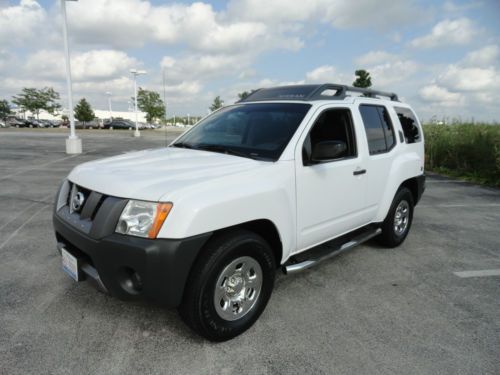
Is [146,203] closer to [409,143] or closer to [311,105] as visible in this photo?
[311,105]

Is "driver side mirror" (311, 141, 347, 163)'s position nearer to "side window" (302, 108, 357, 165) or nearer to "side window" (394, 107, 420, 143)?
"side window" (302, 108, 357, 165)

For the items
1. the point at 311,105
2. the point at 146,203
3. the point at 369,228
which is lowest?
the point at 369,228

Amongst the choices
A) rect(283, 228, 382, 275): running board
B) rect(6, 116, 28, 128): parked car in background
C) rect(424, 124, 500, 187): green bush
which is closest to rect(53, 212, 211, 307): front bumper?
rect(283, 228, 382, 275): running board

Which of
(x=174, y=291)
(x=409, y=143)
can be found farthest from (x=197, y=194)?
(x=409, y=143)

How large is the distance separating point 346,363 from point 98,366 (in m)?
1.62

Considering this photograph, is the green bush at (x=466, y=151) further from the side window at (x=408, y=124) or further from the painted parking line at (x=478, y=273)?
the painted parking line at (x=478, y=273)

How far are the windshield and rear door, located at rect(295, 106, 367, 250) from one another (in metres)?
0.19

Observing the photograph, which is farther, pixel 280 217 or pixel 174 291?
Answer: pixel 280 217

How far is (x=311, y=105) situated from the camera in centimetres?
326

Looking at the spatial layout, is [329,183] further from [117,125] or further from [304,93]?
[117,125]

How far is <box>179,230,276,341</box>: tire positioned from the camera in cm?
234

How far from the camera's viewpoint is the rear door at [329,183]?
118 inches

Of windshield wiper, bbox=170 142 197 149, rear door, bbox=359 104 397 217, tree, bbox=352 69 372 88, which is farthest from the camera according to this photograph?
tree, bbox=352 69 372 88

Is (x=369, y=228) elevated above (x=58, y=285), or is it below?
above
